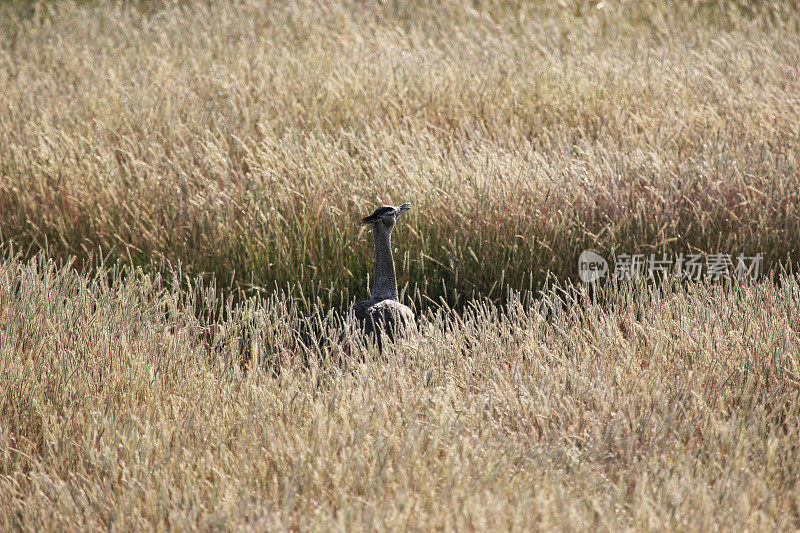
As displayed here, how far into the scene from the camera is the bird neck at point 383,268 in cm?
412

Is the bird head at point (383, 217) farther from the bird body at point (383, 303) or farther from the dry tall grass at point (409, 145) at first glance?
the dry tall grass at point (409, 145)

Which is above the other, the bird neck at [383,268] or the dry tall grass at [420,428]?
the bird neck at [383,268]

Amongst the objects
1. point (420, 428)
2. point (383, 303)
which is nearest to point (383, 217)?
point (383, 303)

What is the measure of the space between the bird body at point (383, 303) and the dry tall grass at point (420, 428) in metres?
0.15

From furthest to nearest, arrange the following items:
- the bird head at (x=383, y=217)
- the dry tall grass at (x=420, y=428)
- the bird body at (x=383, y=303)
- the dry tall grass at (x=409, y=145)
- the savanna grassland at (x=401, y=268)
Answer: the dry tall grass at (x=409, y=145)
the bird head at (x=383, y=217)
the bird body at (x=383, y=303)
the savanna grassland at (x=401, y=268)
the dry tall grass at (x=420, y=428)

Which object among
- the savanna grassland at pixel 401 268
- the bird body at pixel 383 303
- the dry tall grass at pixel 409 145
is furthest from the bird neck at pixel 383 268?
the dry tall grass at pixel 409 145

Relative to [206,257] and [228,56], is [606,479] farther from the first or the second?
[228,56]

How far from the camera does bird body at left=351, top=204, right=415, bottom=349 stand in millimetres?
3814

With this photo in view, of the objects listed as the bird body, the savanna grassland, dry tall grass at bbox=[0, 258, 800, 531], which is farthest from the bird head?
dry tall grass at bbox=[0, 258, 800, 531]

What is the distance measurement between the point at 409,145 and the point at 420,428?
3.37 m

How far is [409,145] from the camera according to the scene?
5910mm

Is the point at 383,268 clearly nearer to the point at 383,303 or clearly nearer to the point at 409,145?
the point at 383,303

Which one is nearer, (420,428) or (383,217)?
(420,428)

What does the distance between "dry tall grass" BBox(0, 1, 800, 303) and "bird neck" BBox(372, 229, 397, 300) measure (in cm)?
49
